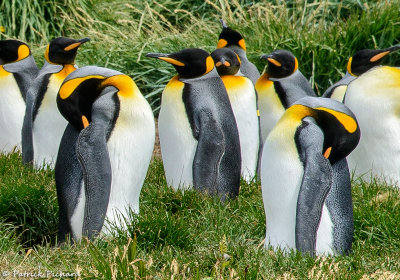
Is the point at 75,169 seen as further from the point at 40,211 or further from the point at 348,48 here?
the point at 348,48

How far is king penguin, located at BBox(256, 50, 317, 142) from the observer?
746 cm

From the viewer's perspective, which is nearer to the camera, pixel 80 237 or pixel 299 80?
pixel 80 237

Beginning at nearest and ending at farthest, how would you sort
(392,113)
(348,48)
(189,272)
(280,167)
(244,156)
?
(189,272)
(280,167)
(392,113)
(244,156)
(348,48)

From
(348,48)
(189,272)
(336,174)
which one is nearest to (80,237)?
(189,272)

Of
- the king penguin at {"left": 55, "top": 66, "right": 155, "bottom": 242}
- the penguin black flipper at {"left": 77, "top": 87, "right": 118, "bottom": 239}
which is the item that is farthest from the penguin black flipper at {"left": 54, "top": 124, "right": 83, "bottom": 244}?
the penguin black flipper at {"left": 77, "top": 87, "right": 118, "bottom": 239}

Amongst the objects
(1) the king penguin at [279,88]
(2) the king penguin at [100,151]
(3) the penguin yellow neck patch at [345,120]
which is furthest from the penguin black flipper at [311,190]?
(1) the king penguin at [279,88]

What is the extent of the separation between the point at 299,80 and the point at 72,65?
2.30 m

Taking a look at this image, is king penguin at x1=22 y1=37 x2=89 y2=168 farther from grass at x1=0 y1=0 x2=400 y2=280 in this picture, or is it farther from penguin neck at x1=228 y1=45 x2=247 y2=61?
penguin neck at x1=228 y1=45 x2=247 y2=61

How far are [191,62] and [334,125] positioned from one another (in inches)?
74.3

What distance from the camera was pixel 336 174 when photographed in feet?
15.5

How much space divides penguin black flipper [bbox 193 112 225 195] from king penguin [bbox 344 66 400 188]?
1.42 metres

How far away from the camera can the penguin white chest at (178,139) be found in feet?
20.0

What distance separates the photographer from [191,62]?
6137 millimetres

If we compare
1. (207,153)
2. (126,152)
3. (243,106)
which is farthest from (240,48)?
(126,152)
